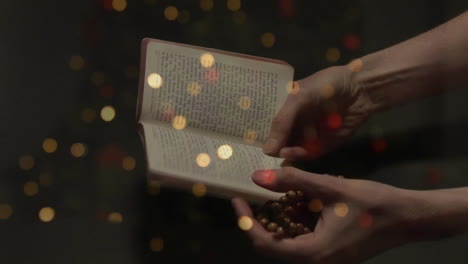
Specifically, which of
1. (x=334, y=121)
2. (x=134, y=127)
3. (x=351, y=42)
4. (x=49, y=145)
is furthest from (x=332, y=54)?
(x=49, y=145)

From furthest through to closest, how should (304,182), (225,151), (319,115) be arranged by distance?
1. (319,115)
2. (225,151)
3. (304,182)

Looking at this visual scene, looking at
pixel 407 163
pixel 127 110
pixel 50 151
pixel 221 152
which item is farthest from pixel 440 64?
pixel 50 151

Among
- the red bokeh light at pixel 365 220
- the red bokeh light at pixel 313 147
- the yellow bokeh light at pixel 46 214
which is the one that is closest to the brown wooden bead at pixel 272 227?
the red bokeh light at pixel 365 220

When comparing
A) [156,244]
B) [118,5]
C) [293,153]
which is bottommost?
[156,244]

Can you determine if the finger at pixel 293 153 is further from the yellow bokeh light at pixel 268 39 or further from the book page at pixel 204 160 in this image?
the yellow bokeh light at pixel 268 39

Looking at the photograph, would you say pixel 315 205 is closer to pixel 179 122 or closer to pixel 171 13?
pixel 179 122

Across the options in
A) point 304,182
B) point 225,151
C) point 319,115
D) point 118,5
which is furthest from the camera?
point 118,5

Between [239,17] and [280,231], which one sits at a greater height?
[239,17]
